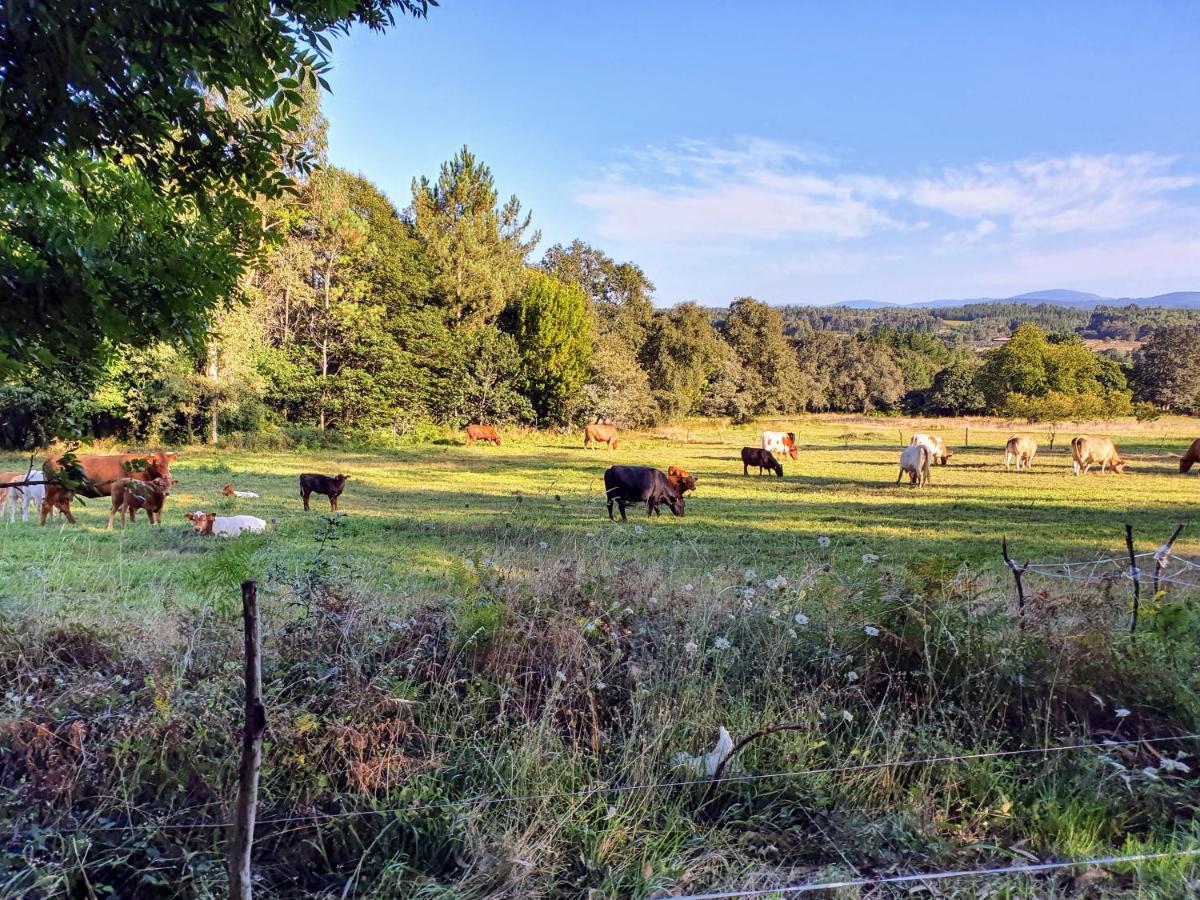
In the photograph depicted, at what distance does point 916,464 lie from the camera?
66.6ft

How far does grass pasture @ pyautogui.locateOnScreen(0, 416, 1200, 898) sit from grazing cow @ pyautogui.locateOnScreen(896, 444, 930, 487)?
15885 mm

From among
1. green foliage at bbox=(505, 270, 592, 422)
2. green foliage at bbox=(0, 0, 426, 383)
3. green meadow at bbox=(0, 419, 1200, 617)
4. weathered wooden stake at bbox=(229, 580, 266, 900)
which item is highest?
green foliage at bbox=(505, 270, 592, 422)

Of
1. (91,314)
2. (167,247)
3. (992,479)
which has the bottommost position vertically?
(992,479)

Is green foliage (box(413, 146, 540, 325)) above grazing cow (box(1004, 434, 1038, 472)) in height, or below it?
above

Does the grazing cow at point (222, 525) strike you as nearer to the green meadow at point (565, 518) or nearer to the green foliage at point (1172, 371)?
the green meadow at point (565, 518)

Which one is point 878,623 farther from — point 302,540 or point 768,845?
point 302,540

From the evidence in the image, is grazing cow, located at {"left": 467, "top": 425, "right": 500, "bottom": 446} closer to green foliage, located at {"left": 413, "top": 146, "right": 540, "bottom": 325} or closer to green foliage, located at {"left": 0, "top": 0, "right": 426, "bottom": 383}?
green foliage, located at {"left": 413, "top": 146, "right": 540, "bottom": 325}

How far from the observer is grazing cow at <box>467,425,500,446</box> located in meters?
33.3

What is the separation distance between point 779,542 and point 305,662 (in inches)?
356

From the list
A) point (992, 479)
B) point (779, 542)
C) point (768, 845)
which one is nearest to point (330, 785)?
point (768, 845)

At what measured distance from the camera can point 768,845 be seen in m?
2.67

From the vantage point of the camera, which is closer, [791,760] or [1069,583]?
[791,760]

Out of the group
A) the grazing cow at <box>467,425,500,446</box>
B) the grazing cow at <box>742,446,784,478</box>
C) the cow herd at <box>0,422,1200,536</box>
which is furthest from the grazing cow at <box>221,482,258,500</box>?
the grazing cow at <box>467,425,500,446</box>

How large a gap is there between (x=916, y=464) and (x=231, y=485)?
58.1 ft
